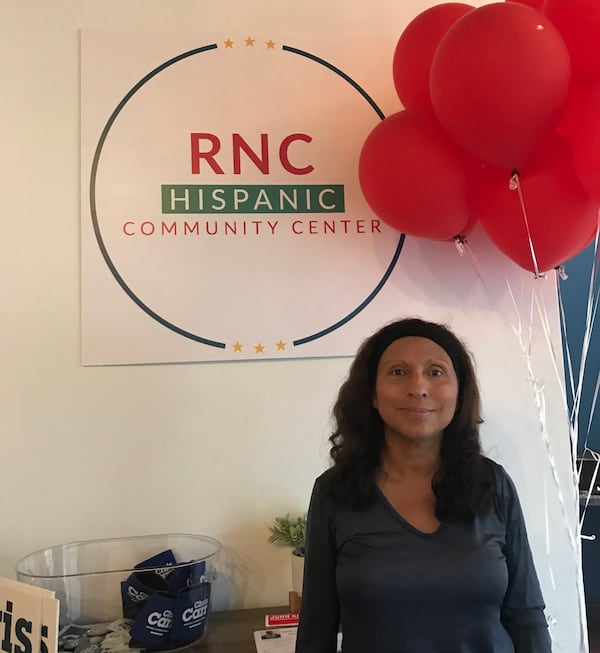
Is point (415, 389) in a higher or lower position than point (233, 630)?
higher

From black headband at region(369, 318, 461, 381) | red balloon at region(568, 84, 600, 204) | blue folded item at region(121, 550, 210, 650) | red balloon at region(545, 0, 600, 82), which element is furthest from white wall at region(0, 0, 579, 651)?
red balloon at region(545, 0, 600, 82)

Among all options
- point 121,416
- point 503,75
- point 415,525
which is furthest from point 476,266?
point 121,416

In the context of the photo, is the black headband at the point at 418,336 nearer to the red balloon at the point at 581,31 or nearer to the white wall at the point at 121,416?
the white wall at the point at 121,416

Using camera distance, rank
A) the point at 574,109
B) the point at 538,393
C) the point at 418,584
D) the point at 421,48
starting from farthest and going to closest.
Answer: the point at 538,393 < the point at 421,48 < the point at 574,109 < the point at 418,584

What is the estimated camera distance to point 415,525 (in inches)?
41.5

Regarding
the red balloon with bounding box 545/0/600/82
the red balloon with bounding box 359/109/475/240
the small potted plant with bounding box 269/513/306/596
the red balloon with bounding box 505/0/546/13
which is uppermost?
the red balloon with bounding box 505/0/546/13

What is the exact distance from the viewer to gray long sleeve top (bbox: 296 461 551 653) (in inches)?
39.2

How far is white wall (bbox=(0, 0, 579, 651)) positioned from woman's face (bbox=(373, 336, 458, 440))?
47 centimetres

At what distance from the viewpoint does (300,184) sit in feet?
5.31

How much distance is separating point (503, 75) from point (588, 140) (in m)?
0.21

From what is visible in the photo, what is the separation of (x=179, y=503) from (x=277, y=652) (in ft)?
1.36

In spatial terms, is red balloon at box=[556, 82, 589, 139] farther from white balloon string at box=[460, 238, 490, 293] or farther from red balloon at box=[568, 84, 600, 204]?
white balloon string at box=[460, 238, 490, 293]

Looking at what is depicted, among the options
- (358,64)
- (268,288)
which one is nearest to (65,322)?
(268,288)

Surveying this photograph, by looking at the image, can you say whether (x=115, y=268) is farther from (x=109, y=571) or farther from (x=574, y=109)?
(x=574, y=109)
